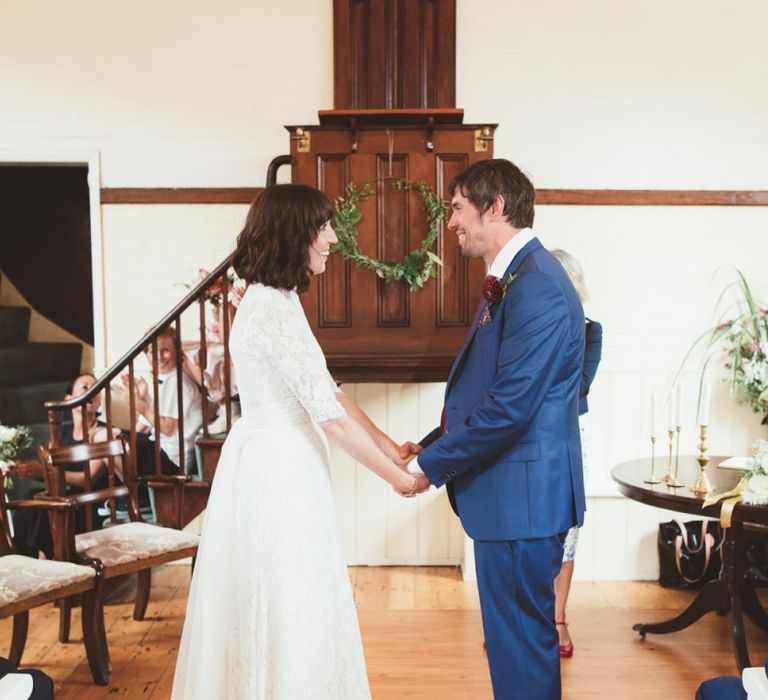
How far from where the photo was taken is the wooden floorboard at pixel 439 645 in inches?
130

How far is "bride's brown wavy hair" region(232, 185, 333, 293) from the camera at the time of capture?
2375mm

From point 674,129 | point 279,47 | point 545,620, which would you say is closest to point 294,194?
point 545,620

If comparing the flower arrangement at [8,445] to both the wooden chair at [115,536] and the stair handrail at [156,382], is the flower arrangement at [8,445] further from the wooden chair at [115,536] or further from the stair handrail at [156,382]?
the wooden chair at [115,536]

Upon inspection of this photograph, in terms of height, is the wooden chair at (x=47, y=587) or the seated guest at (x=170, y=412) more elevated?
the seated guest at (x=170, y=412)

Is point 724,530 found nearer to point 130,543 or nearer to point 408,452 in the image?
point 408,452

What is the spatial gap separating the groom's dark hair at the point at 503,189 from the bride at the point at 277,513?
44cm

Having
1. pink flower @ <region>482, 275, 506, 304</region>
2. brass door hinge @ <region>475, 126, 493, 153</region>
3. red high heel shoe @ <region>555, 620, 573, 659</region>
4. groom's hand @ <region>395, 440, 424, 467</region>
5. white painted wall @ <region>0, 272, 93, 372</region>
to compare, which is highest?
brass door hinge @ <region>475, 126, 493, 153</region>

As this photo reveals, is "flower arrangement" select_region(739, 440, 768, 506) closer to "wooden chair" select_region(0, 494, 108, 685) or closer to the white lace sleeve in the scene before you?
the white lace sleeve

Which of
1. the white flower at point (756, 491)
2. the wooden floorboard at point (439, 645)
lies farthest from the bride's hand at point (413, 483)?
the white flower at point (756, 491)

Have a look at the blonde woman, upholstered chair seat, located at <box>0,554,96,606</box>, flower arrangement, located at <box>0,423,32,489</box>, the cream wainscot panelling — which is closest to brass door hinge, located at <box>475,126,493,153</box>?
the blonde woman

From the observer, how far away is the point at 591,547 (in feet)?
15.6

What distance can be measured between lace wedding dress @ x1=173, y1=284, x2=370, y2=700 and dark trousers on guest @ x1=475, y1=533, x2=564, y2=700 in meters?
0.47

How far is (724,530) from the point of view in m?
3.50

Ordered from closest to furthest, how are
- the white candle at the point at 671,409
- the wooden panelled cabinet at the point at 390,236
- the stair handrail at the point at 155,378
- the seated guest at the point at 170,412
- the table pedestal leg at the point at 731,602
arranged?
1. the table pedestal leg at the point at 731,602
2. the stair handrail at the point at 155,378
3. the wooden panelled cabinet at the point at 390,236
4. the seated guest at the point at 170,412
5. the white candle at the point at 671,409
